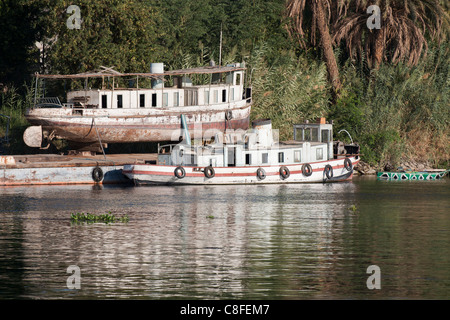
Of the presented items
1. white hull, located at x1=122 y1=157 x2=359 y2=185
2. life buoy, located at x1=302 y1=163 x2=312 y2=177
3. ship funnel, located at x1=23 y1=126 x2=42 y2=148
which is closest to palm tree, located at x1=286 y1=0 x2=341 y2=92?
white hull, located at x1=122 y1=157 x2=359 y2=185

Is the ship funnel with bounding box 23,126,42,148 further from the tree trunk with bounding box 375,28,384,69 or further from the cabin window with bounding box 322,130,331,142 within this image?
the tree trunk with bounding box 375,28,384,69

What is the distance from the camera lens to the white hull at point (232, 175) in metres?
50.3

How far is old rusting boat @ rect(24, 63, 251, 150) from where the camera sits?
53.5 metres

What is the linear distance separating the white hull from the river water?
9.91ft

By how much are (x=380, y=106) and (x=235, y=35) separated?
1242 cm

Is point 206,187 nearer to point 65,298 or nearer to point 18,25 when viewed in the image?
point 18,25

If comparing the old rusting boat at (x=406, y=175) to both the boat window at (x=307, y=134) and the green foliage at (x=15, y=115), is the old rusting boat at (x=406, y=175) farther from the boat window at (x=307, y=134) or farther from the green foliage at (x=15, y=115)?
the green foliage at (x=15, y=115)

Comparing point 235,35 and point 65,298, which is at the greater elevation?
point 235,35

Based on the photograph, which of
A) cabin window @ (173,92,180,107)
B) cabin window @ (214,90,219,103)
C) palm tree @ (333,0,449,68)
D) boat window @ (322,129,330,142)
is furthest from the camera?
palm tree @ (333,0,449,68)

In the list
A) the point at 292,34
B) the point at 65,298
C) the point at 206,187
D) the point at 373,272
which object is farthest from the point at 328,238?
the point at 292,34

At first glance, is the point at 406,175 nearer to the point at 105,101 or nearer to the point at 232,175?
the point at 232,175

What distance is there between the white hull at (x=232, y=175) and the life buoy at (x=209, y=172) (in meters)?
0.22

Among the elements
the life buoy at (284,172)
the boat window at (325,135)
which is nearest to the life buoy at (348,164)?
the boat window at (325,135)

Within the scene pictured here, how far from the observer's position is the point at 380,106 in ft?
200
